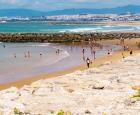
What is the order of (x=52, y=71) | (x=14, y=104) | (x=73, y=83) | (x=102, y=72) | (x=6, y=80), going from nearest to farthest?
(x=14, y=104) → (x=73, y=83) → (x=102, y=72) → (x=6, y=80) → (x=52, y=71)

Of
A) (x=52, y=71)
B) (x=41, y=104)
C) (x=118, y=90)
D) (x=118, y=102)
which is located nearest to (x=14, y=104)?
(x=41, y=104)

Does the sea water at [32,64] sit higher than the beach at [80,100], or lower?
lower

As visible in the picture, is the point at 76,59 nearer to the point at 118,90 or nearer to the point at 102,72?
the point at 102,72

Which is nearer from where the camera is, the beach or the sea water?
the beach

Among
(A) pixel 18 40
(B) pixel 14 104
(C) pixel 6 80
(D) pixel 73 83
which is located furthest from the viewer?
(A) pixel 18 40

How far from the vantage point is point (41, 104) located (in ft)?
55.0

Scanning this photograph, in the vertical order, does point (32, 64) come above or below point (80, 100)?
below

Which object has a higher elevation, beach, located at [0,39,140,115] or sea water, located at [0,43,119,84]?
beach, located at [0,39,140,115]

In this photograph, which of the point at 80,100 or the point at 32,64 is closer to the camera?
the point at 80,100

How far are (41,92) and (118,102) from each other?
4.10 m

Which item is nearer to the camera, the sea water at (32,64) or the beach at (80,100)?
the beach at (80,100)

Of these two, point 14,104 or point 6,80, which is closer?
point 14,104

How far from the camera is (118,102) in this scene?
1677cm

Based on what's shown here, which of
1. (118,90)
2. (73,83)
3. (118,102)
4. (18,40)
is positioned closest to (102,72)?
(73,83)
